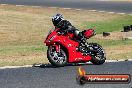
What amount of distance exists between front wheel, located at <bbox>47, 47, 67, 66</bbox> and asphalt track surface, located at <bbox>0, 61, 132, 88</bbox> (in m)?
0.17

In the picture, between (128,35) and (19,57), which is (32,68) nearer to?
(19,57)

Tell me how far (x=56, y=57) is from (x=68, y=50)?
417 mm

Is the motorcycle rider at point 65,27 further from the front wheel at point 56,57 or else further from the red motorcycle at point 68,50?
the front wheel at point 56,57

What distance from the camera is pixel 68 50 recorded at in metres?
14.7

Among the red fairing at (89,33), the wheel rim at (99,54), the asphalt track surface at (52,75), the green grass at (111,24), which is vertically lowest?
the green grass at (111,24)

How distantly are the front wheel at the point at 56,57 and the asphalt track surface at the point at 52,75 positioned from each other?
0.57ft

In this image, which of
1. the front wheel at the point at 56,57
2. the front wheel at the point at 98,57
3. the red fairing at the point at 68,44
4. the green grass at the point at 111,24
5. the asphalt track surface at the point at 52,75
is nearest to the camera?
the asphalt track surface at the point at 52,75

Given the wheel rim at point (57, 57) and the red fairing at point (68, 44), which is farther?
the red fairing at point (68, 44)

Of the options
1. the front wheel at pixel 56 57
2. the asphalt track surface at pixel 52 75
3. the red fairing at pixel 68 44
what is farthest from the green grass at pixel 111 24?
the asphalt track surface at pixel 52 75

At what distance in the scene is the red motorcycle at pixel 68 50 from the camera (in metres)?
14.6

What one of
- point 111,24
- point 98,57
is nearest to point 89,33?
point 98,57

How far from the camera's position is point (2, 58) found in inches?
693

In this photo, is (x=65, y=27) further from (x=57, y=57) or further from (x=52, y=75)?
(x=52, y=75)

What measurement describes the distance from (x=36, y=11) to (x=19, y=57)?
81.1 ft
